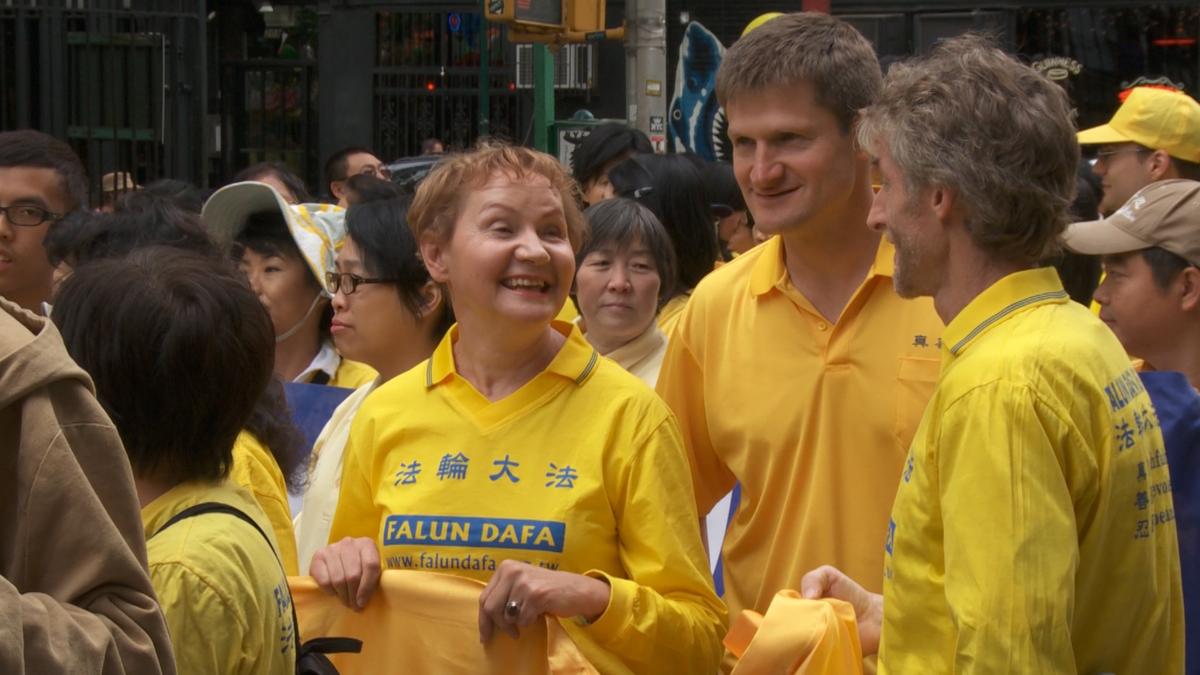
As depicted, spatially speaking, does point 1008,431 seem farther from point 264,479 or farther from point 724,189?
point 724,189

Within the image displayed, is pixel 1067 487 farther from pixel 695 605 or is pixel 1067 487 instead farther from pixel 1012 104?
pixel 695 605

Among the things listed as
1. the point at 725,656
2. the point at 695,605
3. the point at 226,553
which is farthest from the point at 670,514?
the point at 226,553

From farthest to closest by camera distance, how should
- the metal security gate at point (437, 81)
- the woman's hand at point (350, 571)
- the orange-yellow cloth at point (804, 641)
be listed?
1. the metal security gate at point (437, 81)
2. the woman's hand at point (350, 571)
3. the orange-yellow cloth at point (804, 641)

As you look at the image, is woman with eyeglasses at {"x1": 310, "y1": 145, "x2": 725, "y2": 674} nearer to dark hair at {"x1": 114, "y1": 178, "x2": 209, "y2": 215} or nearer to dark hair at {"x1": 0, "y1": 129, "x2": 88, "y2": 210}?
dark hair at {"x1": 114, "y1": 178, "x2": 209, "y2": 215}

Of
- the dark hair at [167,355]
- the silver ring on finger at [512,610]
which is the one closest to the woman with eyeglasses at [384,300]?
the silver ring on finger at [512,610]

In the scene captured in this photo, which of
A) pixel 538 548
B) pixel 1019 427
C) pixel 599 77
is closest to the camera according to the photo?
pixel 1019 427

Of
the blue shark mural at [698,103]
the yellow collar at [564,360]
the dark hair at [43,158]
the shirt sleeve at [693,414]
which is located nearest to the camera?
the yellow collar at [564,360]

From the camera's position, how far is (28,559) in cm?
223

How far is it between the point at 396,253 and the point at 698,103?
10.7 meters

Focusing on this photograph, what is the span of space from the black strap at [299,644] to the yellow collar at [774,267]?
1.21m

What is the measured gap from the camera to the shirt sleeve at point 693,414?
12.9ft

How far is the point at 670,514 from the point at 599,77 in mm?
16313

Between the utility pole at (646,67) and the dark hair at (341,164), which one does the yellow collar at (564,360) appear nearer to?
the dark hair at (341,164)

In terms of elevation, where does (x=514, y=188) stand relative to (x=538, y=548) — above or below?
above
